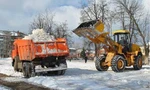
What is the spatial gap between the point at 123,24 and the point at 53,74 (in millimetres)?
30956

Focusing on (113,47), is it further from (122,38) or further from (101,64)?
(101,64)

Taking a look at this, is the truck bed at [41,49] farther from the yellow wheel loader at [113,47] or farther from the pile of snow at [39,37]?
the yellow wheel loader at [113,47]

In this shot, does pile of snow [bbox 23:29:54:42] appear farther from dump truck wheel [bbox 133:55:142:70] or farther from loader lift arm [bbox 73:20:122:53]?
dump truck wheel [bbox 133:55:142:70]

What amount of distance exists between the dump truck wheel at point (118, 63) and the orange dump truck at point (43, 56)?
317 cm

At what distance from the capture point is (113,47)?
21047 mm

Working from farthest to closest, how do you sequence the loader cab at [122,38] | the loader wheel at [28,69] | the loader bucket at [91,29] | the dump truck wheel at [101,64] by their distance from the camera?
the loader cab at [122,38]
the dump truck wheel at [101,64]
the loader bucket at [91,29]
the loader wheel at [28,69]

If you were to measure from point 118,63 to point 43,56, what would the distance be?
510cm

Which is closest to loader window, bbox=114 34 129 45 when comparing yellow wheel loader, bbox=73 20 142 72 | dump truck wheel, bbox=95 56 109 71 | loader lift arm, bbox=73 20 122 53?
yellow wheel loader, bbox=73 20 142 72

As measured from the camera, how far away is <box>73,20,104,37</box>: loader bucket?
19.5 m

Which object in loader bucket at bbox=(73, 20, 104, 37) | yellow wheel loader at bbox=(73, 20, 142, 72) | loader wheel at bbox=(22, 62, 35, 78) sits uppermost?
loader bucket at bbox=(73, 20, 104, 37)

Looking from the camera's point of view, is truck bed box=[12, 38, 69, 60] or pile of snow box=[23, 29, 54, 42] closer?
truck bed box=[12, 38, 69, 60]

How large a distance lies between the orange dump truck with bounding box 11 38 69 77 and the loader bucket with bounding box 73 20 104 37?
1520mm

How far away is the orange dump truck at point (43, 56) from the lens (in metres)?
18.3

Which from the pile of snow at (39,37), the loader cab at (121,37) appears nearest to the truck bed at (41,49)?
the pile of snow at (39,37)
